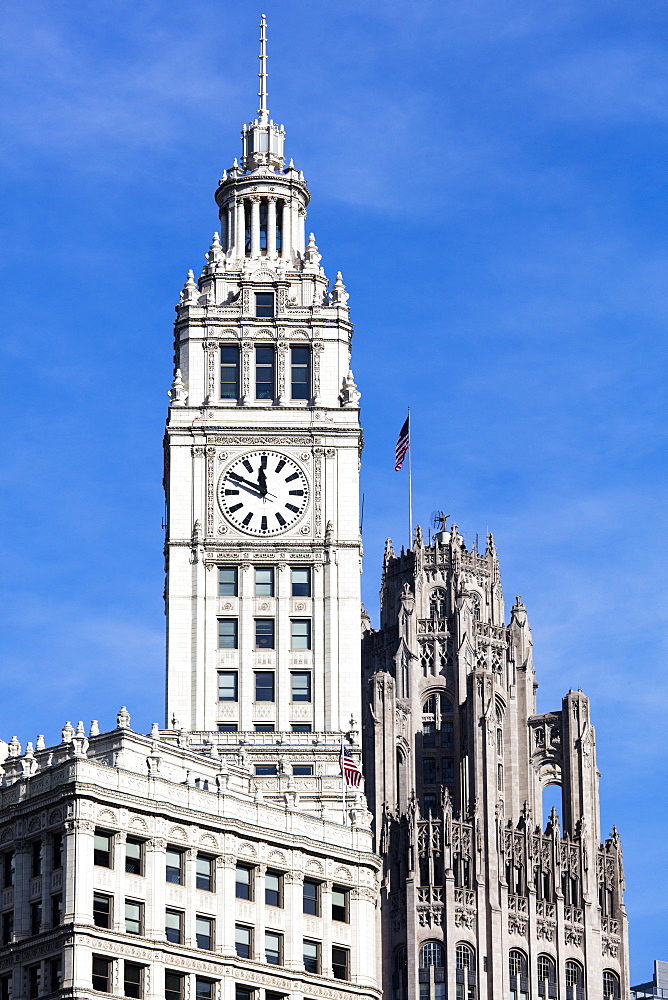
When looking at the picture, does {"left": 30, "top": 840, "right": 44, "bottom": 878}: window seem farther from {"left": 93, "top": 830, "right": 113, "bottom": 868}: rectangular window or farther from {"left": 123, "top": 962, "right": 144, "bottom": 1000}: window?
{"left": 123, "top": 962, "right": 144, "bottom": 1000}: window

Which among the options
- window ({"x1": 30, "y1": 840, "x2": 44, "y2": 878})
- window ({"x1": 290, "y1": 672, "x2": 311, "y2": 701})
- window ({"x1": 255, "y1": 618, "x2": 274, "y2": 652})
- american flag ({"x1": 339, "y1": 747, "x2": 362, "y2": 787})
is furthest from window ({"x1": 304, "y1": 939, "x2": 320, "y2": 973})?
window ({"x1": 255, "y1": 618, "x2": 274, "y2": 652})

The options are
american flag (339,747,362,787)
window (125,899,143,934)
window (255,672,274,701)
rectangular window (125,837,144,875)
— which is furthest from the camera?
window (255,672,274,701)

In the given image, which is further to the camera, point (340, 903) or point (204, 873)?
point (340, 903)

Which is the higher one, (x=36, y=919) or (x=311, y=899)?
(x=311, y=899)

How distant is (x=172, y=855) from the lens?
156 metres

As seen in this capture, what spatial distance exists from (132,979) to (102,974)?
2.11 meters

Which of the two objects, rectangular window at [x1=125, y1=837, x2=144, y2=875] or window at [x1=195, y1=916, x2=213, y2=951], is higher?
rectangular window at [x1=125, y1=837, x2=144, y2=875]

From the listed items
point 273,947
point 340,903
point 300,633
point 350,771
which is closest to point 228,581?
point 300,633

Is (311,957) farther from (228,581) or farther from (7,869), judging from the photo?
(228,581)

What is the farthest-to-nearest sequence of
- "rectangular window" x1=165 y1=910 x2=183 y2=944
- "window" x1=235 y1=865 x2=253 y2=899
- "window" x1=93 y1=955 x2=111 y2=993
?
1. "window" x1=235 y1=865 x2=253 y2=899
2. "rectangular window" x1=165 y1=910 x2=183 y2=944
3. "window" x1=93 y1=955 x2=111 y2=993

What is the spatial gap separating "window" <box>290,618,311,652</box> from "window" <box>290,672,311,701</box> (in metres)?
1.99

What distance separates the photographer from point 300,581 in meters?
200

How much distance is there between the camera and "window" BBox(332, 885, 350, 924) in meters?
164

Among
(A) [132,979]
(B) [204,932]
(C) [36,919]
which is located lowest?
(A) [132,979]
